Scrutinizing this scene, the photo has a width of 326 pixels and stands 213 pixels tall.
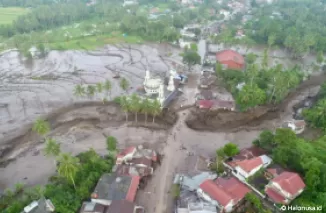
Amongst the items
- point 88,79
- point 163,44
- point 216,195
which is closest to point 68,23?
point 163,44

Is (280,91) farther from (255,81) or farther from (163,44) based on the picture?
(163,44)

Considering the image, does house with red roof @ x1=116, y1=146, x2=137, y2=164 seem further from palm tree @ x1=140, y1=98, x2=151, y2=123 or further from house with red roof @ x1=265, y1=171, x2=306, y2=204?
house with red roof @ x1=265, y1=171, x2=306, y2=204

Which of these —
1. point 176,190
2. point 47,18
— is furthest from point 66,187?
point 47,18

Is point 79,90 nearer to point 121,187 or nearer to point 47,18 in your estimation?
point 121,187

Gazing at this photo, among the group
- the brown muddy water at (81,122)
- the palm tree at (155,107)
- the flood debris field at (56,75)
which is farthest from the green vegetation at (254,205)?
the flood debris field at (56,75)

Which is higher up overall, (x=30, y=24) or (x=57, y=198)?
(x=30, y=24)

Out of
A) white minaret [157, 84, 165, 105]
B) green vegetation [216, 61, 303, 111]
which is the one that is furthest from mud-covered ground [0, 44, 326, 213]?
white minaret [157, 84, 165, 105]

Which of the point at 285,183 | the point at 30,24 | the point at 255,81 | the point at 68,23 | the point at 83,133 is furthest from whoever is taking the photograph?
the point at 68,23
